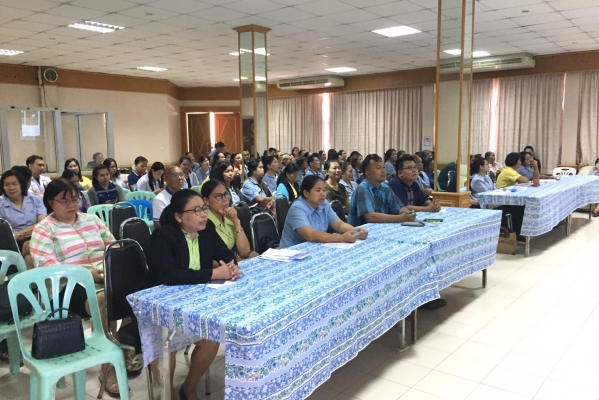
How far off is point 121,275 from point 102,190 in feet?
11.1

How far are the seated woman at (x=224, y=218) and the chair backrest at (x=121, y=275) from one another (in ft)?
2.11

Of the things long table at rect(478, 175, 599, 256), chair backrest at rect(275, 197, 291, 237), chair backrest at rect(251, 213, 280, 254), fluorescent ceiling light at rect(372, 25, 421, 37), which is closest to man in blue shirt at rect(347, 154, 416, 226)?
chair backrest at rect(275, 197, 291, 237)

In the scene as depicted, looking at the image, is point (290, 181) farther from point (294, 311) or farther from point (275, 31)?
point (294, 311)

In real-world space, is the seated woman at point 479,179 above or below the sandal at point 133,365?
above

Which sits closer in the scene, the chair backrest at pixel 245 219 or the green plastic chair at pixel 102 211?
the chair backrest at pixel 245 219

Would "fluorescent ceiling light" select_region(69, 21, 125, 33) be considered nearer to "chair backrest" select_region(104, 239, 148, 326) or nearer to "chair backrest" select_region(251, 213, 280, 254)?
"chair backrest" select_region(251, 213, 280, 254)

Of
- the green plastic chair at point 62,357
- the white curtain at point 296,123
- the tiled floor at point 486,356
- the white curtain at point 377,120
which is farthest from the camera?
the white curtain at point 296,123

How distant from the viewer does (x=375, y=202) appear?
177 inches

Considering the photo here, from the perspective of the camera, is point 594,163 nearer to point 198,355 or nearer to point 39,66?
point 198,355

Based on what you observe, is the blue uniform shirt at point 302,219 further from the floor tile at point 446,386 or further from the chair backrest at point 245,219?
the floor tile at point 446,386

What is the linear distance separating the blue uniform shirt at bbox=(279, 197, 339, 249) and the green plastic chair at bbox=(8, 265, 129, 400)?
4.86 ft

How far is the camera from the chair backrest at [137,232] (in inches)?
140

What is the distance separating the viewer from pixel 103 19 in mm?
6957

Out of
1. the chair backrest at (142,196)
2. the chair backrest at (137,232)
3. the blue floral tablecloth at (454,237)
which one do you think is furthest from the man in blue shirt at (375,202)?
the chair backrest at (142,196)
